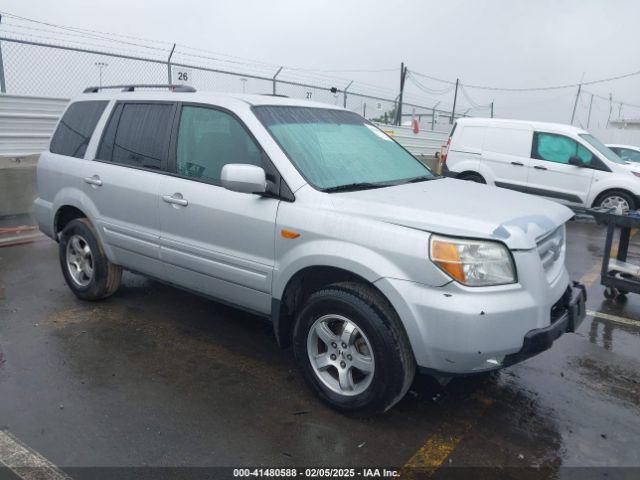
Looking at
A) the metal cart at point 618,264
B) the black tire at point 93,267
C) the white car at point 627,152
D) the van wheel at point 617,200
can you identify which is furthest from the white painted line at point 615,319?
the white car at point 627,152

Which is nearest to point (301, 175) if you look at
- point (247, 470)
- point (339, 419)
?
point (339, 419)

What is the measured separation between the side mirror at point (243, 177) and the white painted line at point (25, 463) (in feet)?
5.83

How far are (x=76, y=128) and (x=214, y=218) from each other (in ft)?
7.23

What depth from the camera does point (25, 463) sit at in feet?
8.81

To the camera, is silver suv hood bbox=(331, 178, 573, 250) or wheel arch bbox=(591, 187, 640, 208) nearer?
silver suv hood bbox=(331, 178, 573, 250)

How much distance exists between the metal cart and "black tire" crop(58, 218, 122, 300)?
14.7 feet

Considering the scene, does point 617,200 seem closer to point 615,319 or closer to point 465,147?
point 465,147

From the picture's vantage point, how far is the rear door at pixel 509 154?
10.5 metres

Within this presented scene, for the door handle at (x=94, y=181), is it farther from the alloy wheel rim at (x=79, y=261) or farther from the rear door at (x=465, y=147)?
the rear door at (x=465, y=147)

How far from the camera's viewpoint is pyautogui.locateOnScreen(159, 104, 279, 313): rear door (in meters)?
3.46

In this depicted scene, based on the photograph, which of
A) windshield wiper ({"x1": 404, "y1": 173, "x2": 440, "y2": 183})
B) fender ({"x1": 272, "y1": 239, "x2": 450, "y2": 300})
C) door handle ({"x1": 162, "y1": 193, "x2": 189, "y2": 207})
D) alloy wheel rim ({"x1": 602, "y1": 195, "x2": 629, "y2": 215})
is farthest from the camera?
alloy wheel rim ({"x1": 602, "y1": 195, "x2": 629, "y2": 215})

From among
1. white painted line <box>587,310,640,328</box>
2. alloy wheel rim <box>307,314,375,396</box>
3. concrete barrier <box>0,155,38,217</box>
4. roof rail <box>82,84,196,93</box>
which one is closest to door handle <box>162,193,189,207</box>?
roof rail <box>82,84,196,93</box>

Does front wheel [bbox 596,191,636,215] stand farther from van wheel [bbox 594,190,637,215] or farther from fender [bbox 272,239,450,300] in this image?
fender [bbox 272,239,450,300]

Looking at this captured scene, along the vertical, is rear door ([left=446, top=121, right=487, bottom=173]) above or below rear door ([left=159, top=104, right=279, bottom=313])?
above
